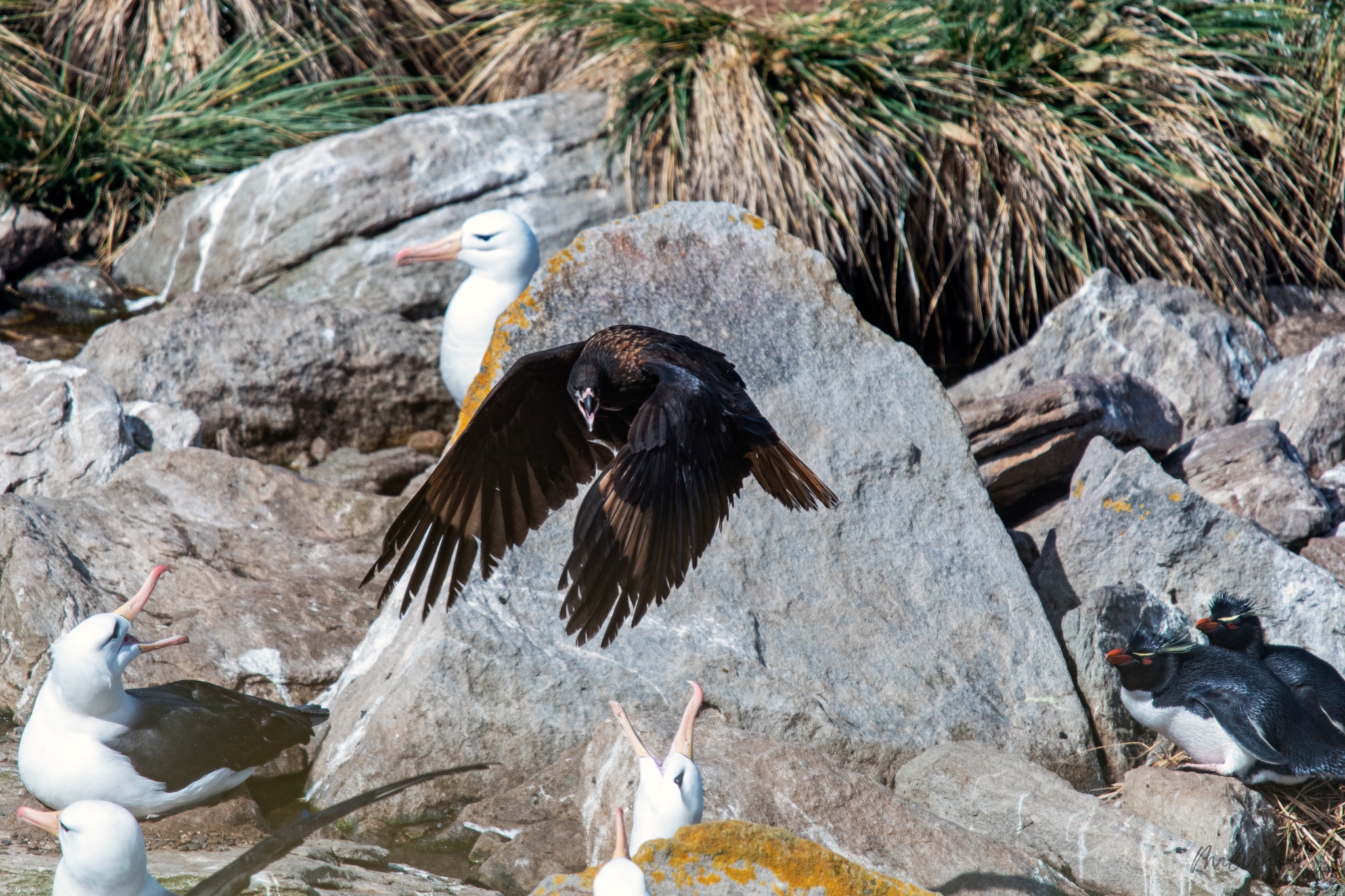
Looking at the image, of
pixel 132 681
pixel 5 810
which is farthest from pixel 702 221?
pixel 5 810

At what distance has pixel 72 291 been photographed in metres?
6.20

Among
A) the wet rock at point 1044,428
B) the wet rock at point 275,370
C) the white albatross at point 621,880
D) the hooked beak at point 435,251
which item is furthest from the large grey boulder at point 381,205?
the white albatross at point 621,880

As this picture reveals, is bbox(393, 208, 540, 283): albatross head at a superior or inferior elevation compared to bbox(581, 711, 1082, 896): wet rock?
superior

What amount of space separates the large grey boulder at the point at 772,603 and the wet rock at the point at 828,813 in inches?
9.8

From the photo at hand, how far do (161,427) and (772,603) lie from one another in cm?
256

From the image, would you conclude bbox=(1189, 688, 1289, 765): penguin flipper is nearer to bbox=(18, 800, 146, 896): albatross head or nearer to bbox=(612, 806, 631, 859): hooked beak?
bbox=(612, 806, 631, 859): hooked beak

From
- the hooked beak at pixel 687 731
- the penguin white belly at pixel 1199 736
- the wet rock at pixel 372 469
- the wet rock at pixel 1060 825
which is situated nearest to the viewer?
the hooked beak at pixel 687 731

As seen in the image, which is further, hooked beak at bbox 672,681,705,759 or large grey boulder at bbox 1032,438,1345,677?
large grey boulder at bbox 1032,438,1345,677

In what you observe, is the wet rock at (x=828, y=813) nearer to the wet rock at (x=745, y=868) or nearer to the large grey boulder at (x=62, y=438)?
the wet rock at (x=745, y=868)

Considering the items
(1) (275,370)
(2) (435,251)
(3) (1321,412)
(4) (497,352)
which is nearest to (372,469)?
(1) (275,370)

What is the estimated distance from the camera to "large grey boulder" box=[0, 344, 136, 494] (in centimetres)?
422

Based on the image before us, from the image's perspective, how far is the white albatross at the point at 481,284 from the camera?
438cm

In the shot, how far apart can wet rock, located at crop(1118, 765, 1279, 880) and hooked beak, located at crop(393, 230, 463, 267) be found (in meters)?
2.97

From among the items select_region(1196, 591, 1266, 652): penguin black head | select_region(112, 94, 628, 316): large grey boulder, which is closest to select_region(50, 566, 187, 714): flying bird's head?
select_region(1196, 591, 1266, 652): penguin black head
